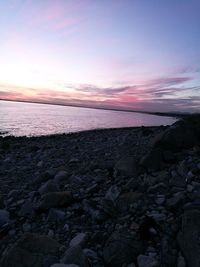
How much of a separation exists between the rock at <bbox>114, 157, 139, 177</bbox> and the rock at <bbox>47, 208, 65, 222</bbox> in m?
2.67

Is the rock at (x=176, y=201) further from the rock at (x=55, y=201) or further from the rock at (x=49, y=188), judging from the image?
the rock at (x=49, y=188)

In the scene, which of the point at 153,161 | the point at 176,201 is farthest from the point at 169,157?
the point at 176,201

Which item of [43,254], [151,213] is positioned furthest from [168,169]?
[43,254]

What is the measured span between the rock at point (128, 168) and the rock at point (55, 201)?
2087mm

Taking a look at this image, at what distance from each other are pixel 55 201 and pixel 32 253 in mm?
2294

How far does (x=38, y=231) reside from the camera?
586 cm

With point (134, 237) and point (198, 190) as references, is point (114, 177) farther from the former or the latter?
point (134, 237)

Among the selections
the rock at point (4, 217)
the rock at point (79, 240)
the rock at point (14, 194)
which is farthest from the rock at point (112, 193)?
the rock at point (14, 194)

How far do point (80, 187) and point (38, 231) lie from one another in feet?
7.96

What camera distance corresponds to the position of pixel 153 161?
27.5 ft

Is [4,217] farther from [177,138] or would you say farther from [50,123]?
[50,123]

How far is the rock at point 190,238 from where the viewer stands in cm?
411

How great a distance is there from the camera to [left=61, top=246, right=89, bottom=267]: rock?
435 cm

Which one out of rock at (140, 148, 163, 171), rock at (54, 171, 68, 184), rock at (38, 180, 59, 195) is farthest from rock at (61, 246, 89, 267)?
rock at (54, 171, 68, 184)
